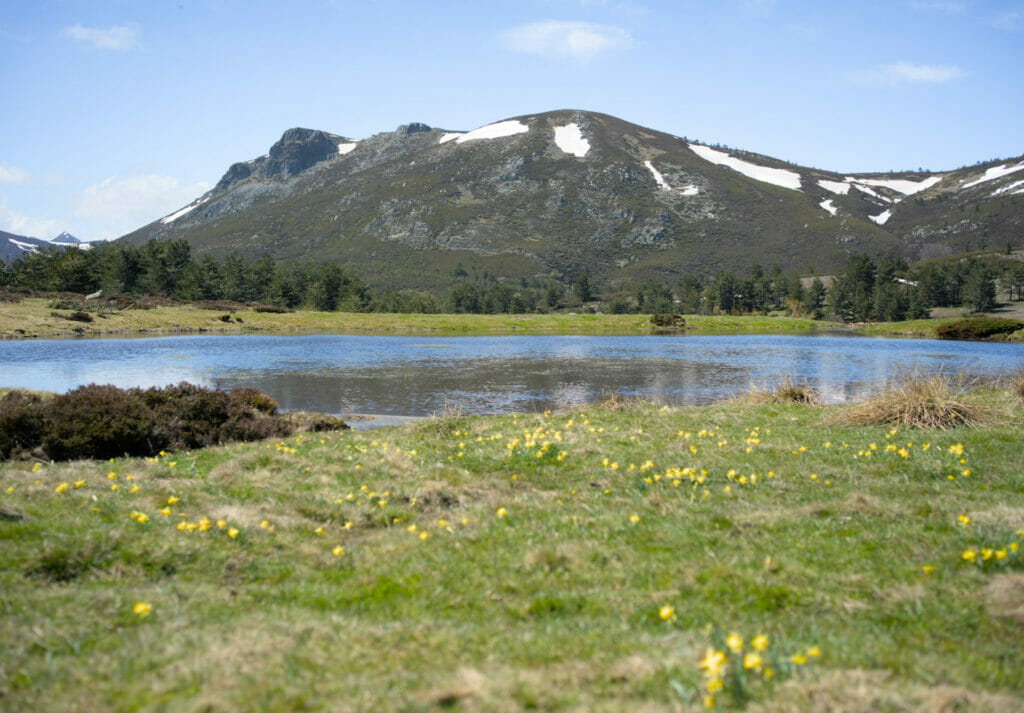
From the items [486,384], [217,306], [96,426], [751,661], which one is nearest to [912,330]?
[486,384]

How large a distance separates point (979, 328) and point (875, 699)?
8957 centimetres

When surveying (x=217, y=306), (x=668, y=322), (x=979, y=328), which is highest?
(x=217, y=306)

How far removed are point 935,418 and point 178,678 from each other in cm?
1561

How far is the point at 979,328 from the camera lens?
7462cm

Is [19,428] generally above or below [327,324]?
below

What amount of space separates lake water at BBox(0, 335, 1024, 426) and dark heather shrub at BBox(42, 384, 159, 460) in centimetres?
957

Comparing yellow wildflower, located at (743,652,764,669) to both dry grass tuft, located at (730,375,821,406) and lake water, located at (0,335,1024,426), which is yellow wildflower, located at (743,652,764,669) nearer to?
dry grass tuft, located at (730,375,821,406)

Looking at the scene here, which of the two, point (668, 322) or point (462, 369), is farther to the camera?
point (668, 322)

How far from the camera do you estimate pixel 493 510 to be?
8.39 metres

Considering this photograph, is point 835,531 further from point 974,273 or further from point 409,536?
point 974,273

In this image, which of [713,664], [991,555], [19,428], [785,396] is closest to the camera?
[713,664]

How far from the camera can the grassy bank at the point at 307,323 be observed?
66562 mm

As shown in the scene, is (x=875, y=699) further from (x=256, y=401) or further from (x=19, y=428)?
(x=256, y=401)

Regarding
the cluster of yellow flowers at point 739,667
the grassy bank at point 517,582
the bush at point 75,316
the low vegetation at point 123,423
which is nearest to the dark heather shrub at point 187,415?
the low vegetation at point 123,423
